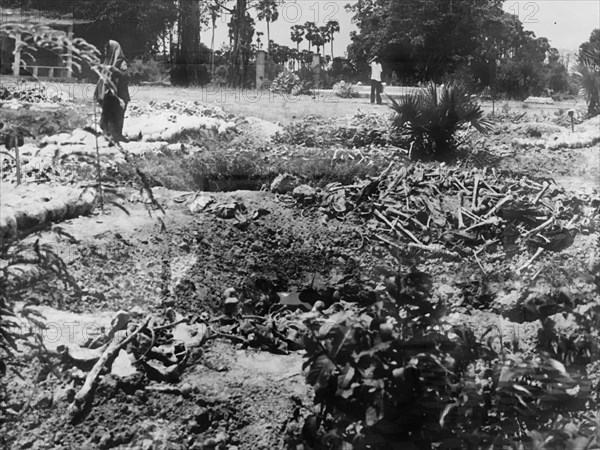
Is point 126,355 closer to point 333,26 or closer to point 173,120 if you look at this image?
point 173,120

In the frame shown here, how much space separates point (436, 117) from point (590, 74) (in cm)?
107

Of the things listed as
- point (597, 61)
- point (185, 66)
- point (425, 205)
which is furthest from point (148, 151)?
point (597, 61)

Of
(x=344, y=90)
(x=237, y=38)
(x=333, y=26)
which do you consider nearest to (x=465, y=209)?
(x=344, y=90)

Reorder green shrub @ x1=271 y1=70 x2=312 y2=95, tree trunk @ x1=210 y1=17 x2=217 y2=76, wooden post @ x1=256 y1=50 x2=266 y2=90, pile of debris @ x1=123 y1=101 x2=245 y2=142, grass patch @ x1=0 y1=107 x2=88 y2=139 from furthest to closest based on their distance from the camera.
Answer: green shrub @ x1=271 y1=70 x2=312 y2=95 → wooden post @ x1=256 y1=50 x2=266 y2=90 → pile of debris @ x1=123 y1=101 x2=245 y2=142 → tree trunk @ x1=210 y1=17 x2=217 y2=76 → grass patch @ x1=0 y1=107 x2=88 y2=139

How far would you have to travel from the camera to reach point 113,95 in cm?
280

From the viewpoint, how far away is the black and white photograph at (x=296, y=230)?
204 centimetres

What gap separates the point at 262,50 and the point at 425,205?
4.40 ft

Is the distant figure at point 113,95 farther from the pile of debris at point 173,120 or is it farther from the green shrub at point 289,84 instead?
the green shrub at point 289,84

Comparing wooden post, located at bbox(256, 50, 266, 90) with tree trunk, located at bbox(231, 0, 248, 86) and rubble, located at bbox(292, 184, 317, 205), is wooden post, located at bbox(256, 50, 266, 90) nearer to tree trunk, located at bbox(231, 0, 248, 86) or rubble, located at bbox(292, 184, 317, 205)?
tree trunk, located at bbox(231, 0, 248, 86)

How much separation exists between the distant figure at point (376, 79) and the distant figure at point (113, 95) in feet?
4.14

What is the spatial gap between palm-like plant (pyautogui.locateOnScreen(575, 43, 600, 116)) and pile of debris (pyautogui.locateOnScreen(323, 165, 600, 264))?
1.84 feet

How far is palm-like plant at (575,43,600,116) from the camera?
140 inches

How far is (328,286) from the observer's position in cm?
362

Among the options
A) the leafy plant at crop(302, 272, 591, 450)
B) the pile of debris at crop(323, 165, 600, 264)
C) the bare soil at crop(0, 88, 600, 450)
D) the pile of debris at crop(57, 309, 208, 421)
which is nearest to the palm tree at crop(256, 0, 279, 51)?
the bare soil at crop(0, 88, 600, 450)
